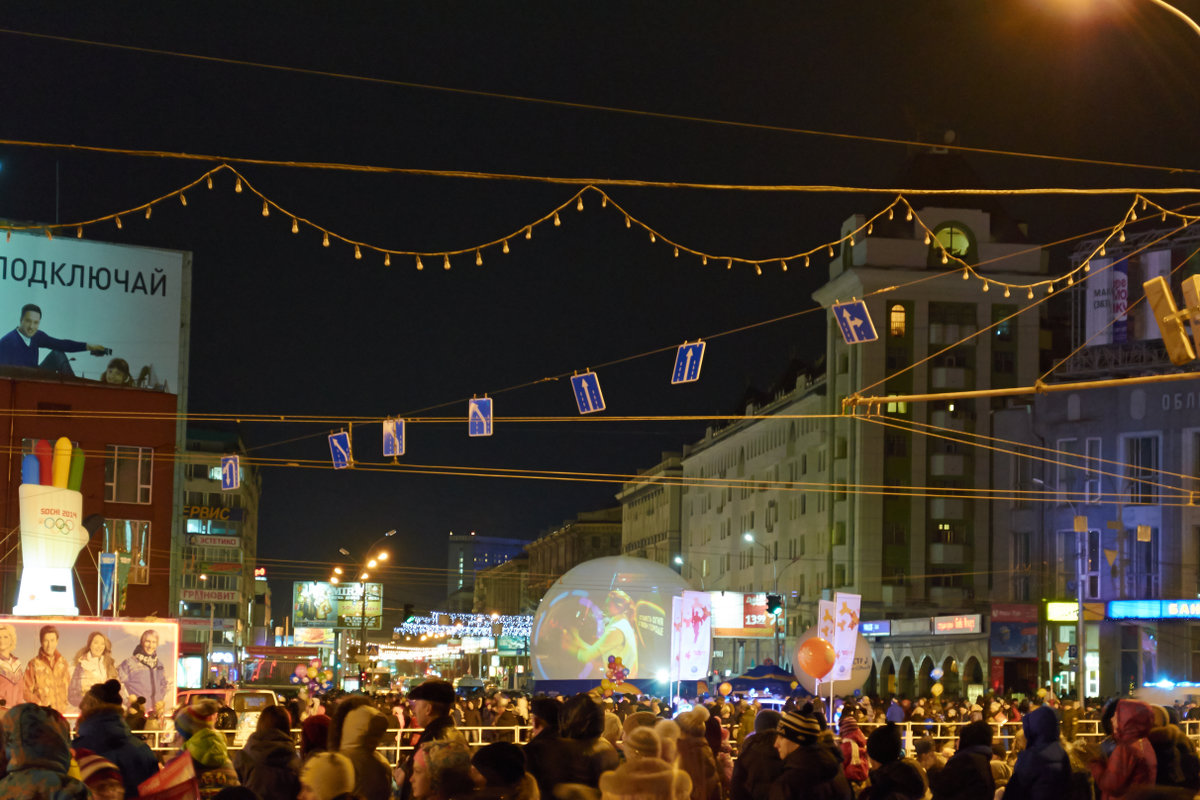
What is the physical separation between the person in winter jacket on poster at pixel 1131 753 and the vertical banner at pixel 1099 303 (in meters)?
54.0

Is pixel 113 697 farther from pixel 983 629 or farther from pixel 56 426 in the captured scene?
pixel 983 629

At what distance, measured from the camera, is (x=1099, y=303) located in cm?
6200

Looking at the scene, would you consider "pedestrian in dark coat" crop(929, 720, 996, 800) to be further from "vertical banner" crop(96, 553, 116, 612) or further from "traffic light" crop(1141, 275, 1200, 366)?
"vertical banner" crop(96, 553, 116, 612)

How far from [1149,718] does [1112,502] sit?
5271 centimetres

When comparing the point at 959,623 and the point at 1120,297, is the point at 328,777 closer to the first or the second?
the point at 1120,297

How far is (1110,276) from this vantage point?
202ft

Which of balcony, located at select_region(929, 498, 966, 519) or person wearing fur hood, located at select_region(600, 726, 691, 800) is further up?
balcony, located at select_region(929, 498, 966, 519)

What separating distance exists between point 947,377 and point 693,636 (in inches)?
1835

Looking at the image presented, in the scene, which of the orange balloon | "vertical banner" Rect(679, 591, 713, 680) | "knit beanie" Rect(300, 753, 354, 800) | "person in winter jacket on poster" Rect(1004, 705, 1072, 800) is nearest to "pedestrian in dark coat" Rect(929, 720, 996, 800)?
"person in winter jacket on poster" Rect(1004, 705, 1072, 800)

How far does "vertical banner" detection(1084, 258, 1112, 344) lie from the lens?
61.3m

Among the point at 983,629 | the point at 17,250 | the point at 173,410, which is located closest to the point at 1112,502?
the point at 983,629

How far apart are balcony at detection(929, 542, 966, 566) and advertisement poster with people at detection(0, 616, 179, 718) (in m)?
54.7

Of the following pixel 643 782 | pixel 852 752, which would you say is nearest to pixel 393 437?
pixel 852 752

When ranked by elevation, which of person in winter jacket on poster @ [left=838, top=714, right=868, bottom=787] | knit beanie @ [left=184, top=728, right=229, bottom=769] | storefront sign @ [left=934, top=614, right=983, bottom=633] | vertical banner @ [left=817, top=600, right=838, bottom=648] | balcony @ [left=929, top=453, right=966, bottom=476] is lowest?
storefront sign @ [left=934, top=614, right=983, bottom=633]
